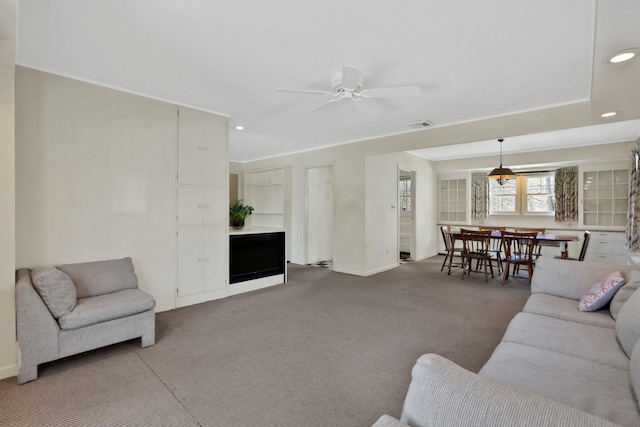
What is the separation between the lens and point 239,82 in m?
3.14

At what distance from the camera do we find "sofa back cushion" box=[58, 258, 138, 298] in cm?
280

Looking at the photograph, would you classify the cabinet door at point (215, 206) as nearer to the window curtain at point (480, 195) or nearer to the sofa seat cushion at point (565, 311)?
the sofa seat cushion at point (565, 311)

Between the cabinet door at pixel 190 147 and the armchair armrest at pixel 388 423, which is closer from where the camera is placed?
the armchair armrest at pixel 388 423

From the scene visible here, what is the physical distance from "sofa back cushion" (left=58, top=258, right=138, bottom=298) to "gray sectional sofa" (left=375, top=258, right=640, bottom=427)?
3.01m

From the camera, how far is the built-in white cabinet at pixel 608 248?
5742 mm

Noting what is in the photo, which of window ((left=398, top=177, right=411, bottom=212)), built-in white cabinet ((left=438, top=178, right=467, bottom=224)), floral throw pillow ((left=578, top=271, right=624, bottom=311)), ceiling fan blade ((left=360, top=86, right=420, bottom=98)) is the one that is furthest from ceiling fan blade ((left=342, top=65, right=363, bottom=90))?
built-in white cabinet ((left=438, top=178, right=467, bottom=224))

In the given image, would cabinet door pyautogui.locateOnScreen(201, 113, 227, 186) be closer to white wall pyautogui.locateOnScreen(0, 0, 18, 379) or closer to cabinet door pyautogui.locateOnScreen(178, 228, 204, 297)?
cabinet door pyautogui.locateOnScreen(178, 228, 204, 297)

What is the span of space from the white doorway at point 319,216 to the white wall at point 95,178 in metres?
3.49

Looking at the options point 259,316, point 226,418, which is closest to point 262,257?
point 259,316

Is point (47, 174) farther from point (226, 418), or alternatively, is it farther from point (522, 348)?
point (522, 348)

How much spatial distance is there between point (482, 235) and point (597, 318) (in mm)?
3384

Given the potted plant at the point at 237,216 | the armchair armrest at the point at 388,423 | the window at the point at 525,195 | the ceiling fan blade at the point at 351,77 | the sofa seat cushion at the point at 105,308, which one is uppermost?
the ceiling fan blade at the point at 351,77

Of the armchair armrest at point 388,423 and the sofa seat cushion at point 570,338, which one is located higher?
the armchair armrest at point 388,423

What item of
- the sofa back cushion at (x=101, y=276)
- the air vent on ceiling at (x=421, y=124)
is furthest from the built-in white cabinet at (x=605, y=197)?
the sofa back cushion at (x=101, y=276)
